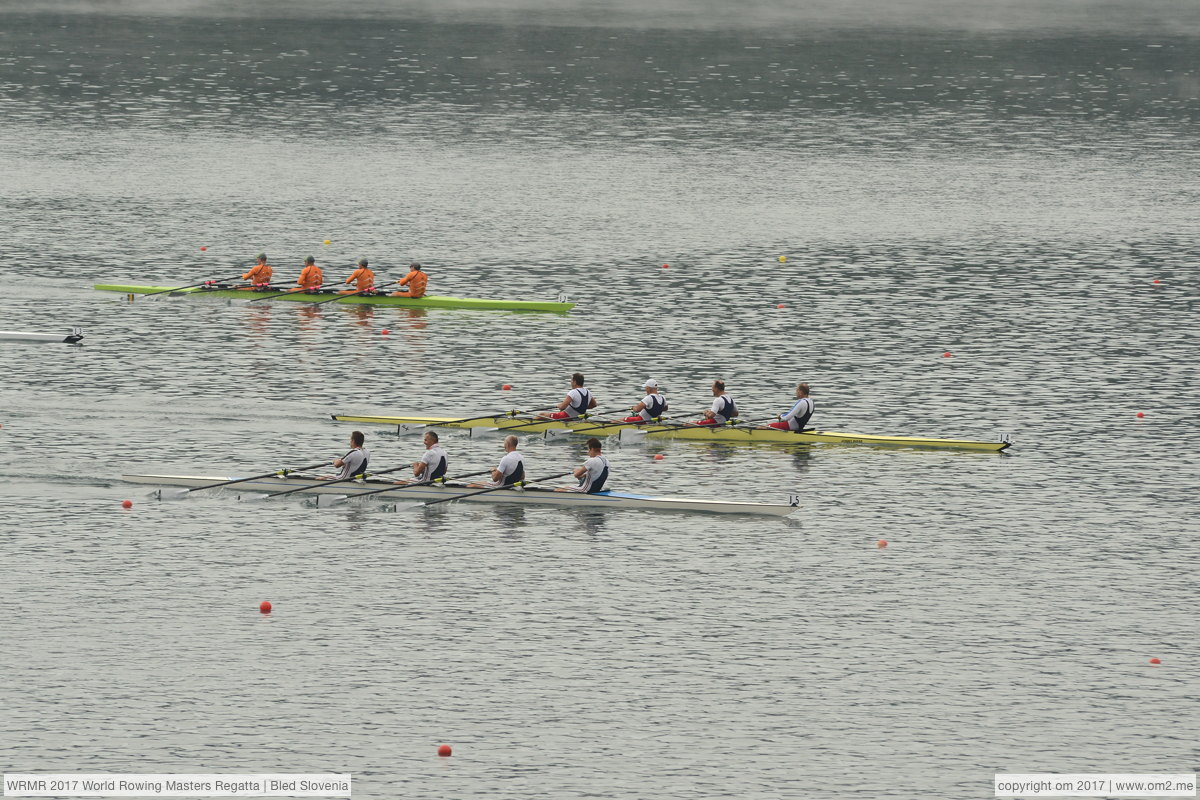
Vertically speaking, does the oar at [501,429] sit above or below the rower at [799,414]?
below

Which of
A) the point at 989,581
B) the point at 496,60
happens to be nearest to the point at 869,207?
the point at 989,581

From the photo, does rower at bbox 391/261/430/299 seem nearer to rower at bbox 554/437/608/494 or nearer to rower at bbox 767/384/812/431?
rower at bbox 767/384/812/431

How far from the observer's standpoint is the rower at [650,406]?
1841 inches

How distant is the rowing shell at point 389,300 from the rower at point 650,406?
50.3ft

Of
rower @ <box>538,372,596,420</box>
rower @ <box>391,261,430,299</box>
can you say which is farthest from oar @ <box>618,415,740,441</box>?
rower @ <box>391,261,430,299</box>

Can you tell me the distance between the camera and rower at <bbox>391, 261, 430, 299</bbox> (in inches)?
2456

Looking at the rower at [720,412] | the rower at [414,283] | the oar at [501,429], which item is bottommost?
the oar at [501,429]

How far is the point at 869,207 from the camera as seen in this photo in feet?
270

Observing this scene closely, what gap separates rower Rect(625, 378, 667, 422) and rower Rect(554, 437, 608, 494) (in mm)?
5695

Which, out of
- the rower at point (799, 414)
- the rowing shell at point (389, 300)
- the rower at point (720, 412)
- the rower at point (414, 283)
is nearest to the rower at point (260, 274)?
the rowing shell at point (389, 300)

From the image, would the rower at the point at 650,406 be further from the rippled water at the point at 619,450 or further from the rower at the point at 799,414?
the rower at the point at 799,414

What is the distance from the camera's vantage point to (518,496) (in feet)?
135

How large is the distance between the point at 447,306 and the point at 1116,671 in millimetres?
33717

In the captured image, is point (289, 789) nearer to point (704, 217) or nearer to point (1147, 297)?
Answer: point (1147, 297)
